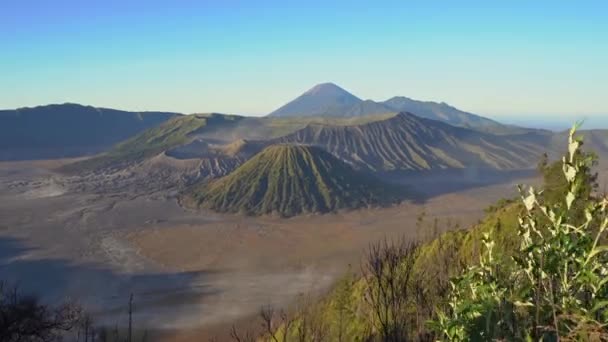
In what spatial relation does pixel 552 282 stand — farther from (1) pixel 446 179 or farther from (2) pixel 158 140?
(2) pixel 158 140

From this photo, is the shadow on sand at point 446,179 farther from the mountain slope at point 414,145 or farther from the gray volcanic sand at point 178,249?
the mountain slope at point 414,145

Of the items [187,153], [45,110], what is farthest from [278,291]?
[45,110]

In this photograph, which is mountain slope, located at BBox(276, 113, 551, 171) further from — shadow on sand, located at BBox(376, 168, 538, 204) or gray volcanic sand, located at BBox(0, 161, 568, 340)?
gray volcanic sand, located at BBox(0, 161, 568, 340)

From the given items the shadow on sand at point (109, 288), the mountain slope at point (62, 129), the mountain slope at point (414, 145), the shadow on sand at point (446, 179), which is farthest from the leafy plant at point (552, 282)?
the mountain slope at point (62, 129)

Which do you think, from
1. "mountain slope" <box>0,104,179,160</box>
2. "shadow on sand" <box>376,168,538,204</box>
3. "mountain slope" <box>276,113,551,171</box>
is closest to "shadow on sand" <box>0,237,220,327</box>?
"shadow on sand" <box>376,168,538,204</box>

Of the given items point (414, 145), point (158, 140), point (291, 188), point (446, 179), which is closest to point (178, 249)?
point (291, 188)
